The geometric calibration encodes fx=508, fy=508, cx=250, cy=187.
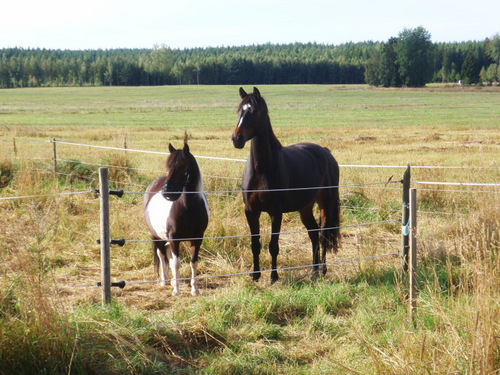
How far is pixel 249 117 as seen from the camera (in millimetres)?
6184

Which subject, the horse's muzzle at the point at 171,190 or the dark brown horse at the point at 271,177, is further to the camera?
the dark brown horse at the point at 271,177

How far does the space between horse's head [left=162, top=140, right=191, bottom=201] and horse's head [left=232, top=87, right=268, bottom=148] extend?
0.65 m

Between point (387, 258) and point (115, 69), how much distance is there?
134531 mm

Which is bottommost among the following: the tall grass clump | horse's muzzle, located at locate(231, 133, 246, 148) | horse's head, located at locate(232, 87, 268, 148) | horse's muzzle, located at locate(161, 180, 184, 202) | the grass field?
the grass field

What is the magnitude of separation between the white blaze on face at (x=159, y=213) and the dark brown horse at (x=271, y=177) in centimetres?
99

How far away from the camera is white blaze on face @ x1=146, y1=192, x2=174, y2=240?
6.13 meters

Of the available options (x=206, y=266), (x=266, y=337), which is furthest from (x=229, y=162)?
(x=266, y=337)

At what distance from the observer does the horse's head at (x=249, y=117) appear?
6.05 meters

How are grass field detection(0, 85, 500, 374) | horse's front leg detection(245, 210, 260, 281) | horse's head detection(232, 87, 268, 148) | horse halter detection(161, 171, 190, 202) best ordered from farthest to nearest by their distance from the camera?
horse's front leg detection(245, 210, 260, 281)
horse's head detection(232, 87, 268, 148)
horse halter detection(161, 171, 190, 202)
grass field detection(0, 85, 500, 374)

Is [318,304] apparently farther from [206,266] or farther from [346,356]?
[206,266]

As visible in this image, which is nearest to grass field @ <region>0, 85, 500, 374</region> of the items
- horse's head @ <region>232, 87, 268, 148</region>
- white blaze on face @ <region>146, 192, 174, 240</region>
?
white blaze on face @ <region>146, 192, 174, 240</region>

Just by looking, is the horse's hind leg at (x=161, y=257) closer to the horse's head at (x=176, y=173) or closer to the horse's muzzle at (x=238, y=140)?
the horse's head at (x=176, y=173)

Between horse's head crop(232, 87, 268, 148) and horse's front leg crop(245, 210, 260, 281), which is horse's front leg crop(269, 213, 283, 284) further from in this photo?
horse's head crop(232, 87, 268, 148)

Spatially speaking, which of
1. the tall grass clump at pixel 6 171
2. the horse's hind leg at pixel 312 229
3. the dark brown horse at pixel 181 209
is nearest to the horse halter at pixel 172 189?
the dark brown horse at pixel 181 209
